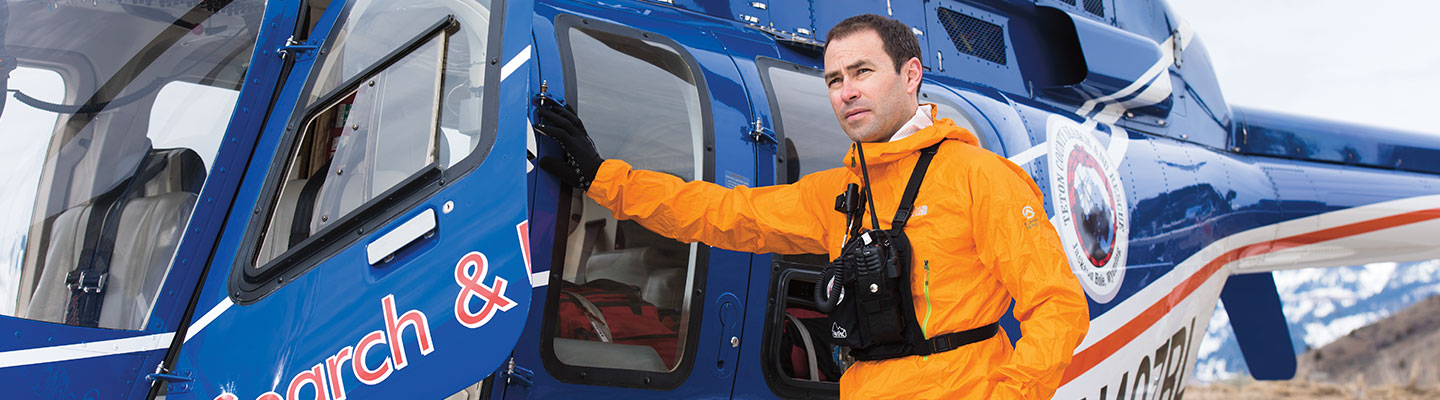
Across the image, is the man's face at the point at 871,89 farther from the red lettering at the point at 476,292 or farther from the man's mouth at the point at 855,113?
the red lettering at the point at 476,292

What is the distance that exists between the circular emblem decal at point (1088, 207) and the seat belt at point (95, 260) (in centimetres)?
303

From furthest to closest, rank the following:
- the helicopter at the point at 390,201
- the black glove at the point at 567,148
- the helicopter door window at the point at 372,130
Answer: the black glove at the point at 567,148 → the helicopter door window at the point at 372,130 → the helicopter at the point at 390,201

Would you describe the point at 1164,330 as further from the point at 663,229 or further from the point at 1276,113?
the point at 663,229

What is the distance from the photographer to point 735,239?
281 centimetres

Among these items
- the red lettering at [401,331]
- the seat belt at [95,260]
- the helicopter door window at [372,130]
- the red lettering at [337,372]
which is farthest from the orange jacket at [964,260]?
the seat belt at [95,260]

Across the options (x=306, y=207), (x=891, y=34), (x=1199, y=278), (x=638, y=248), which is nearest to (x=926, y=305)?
(x=891, y=34)

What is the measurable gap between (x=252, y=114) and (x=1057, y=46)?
3.69m

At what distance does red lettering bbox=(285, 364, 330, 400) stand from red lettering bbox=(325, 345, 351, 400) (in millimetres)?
18

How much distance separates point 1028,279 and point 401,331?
1.33 meters

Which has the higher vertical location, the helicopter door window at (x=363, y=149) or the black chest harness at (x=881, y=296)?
the helicopter door window at (x=363, y=149)

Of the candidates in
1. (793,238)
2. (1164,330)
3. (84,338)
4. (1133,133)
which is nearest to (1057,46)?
(1133,133)

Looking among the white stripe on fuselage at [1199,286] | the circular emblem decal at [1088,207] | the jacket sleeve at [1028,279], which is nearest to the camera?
the jacket sleeve at [1028,279]

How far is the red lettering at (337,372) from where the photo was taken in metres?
2.23

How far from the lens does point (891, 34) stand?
2576mm
